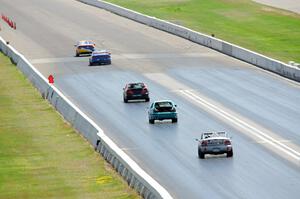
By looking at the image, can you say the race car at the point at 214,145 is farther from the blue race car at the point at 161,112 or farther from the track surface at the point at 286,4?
the track surface at the point at 286,4

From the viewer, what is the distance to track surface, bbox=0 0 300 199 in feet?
146

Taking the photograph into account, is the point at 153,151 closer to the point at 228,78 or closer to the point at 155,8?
the point at 228,78

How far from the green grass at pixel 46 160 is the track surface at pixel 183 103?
2.06m

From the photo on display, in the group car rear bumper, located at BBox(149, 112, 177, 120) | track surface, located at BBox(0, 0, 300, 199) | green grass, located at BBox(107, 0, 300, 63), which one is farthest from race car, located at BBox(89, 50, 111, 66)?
car rear bumper, located at BBox(149, 112, 177, 120)

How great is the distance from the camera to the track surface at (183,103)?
4444 cm

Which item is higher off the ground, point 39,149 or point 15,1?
point 39,149

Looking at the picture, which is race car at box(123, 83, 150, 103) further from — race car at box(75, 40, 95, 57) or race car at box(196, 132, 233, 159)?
race car at box(75, 40, 95, 57)

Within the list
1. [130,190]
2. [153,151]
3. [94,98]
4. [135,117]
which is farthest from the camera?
[94,98]

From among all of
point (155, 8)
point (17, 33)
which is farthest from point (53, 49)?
point (155, 8)

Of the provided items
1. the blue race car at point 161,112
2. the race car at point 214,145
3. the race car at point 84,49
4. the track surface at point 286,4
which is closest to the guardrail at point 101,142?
the blue race car at point 161,112

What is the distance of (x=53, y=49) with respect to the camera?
330ft

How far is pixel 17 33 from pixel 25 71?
32041 mm

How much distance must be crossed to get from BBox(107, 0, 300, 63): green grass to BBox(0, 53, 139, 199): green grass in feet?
103

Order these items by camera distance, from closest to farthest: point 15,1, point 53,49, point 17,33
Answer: point 53,49 → point 17,33 → point 15,1
